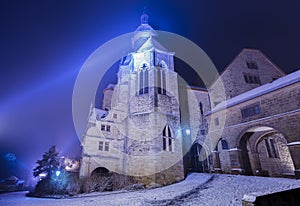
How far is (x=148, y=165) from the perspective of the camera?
47.3 feet

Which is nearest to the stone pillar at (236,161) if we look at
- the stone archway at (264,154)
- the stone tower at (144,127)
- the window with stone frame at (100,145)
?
the stone archway at (264,154)

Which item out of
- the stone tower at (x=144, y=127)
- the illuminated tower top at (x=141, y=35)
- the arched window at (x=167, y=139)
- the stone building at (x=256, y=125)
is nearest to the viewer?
the stone building at (x=256, y=125)

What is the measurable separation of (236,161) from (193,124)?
732 cm

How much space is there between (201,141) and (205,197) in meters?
14.1

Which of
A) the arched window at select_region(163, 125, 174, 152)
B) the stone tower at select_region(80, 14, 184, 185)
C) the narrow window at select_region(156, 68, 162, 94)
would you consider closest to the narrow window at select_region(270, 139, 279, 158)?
the stone tower at select_region(80, 14, 184, 185)

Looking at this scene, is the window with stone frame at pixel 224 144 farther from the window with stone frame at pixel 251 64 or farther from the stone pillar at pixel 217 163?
the window with stone frame at pixel 251 64

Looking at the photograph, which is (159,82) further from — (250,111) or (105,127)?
(105,127)

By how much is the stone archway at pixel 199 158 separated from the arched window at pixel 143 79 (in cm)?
969

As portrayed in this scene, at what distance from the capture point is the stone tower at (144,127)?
14.8 metres

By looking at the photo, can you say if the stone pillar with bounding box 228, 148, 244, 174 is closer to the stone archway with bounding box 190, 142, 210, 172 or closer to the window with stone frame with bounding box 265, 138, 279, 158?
the stone archway with bounding box 190, 142, 210, 172

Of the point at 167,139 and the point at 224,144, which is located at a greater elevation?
the point at 167,139

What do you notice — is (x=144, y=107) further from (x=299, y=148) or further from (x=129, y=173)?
(x=299, y=148)

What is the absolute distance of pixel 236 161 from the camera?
51.0 ft

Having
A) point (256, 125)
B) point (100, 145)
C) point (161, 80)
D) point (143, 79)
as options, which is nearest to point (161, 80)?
point (161, 80)
